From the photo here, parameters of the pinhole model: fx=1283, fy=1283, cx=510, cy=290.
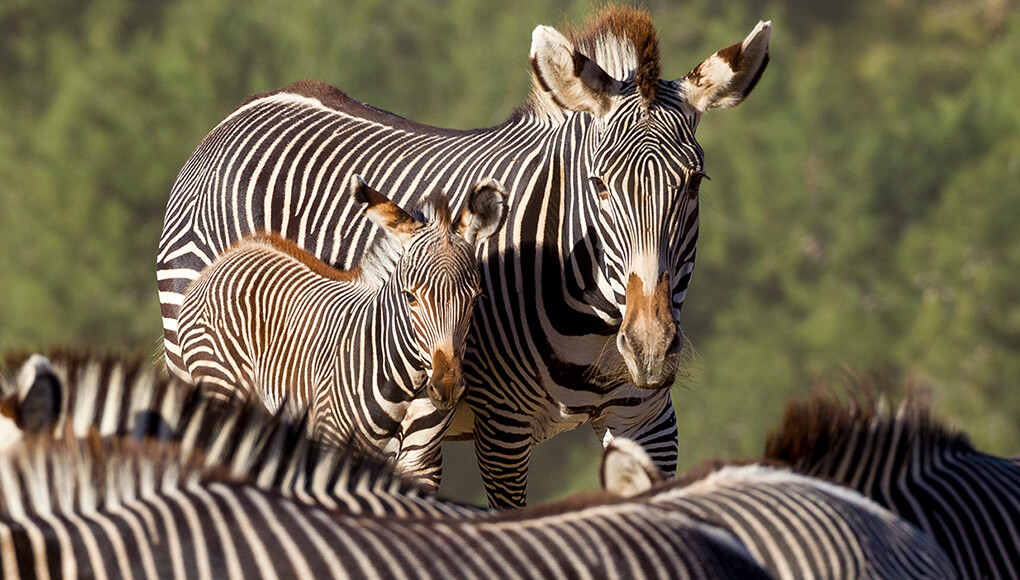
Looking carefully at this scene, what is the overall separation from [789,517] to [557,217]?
9.55ft

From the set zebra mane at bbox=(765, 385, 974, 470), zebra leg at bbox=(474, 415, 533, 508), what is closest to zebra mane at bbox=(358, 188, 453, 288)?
zebra leg at bbox=(474, 415, 533, 508)

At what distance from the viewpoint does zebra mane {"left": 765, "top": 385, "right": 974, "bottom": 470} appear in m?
3.68

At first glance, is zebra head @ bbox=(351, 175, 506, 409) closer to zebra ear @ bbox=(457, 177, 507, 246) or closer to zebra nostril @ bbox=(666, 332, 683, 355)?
zebra ear @ bbox=(457, 177, 507, 246)

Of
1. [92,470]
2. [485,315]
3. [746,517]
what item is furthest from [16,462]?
[485,315]

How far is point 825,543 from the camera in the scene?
10.1ft

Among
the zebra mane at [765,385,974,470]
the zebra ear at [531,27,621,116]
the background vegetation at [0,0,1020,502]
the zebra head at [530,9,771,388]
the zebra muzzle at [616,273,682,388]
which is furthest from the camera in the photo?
the background vegetation at [0,0,1020,502]

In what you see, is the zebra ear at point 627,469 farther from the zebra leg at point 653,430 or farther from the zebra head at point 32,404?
the zebra leg at point 653,430

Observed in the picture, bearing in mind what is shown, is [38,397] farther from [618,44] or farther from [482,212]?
[618,44]

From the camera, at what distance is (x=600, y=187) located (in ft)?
17.9

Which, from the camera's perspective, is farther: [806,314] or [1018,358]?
[806,314]

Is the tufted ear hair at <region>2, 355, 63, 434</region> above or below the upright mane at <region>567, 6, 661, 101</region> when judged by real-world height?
below

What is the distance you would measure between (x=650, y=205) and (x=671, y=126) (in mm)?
422

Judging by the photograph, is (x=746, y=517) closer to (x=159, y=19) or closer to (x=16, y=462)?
(x=16, y=462)

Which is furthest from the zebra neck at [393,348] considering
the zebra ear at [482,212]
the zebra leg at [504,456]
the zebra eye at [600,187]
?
the zebra eye at [600,187]
